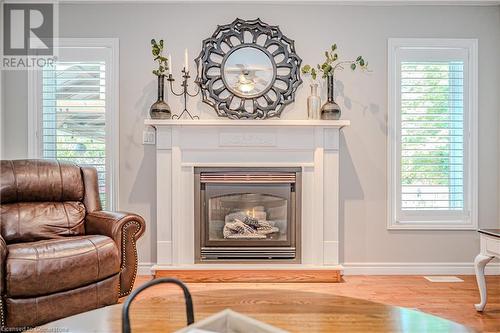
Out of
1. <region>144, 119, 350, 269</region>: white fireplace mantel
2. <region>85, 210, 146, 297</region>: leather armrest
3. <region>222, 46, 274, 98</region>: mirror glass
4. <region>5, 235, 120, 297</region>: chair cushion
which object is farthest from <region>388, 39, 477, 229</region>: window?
<region>5, 235, 120, 297</region>: chair cushion

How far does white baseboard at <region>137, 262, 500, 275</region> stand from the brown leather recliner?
943 mm

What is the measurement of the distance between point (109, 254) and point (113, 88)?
5.66ft

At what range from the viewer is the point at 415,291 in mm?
3164

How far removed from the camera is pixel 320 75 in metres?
3.67

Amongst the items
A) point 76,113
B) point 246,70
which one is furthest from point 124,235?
point 246,70

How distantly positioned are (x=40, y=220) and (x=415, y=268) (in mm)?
3257

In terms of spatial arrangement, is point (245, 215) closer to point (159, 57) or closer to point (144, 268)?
point (144, 268)

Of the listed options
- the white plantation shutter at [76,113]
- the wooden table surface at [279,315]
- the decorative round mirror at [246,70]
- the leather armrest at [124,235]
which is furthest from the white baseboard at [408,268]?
the wooden table surface at [279,315]

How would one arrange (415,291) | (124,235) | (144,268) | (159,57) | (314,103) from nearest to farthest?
(124,235)
(415,291)
(159,57)
(314,103)
(144,268)

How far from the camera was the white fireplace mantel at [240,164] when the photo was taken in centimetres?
345

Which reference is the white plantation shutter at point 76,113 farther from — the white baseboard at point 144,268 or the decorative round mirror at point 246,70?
the decorative round mirror at point 246,70

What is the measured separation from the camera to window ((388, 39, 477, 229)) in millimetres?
3662

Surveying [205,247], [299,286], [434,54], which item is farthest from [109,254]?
[434,54]

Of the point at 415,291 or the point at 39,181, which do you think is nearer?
the point at 39,181
